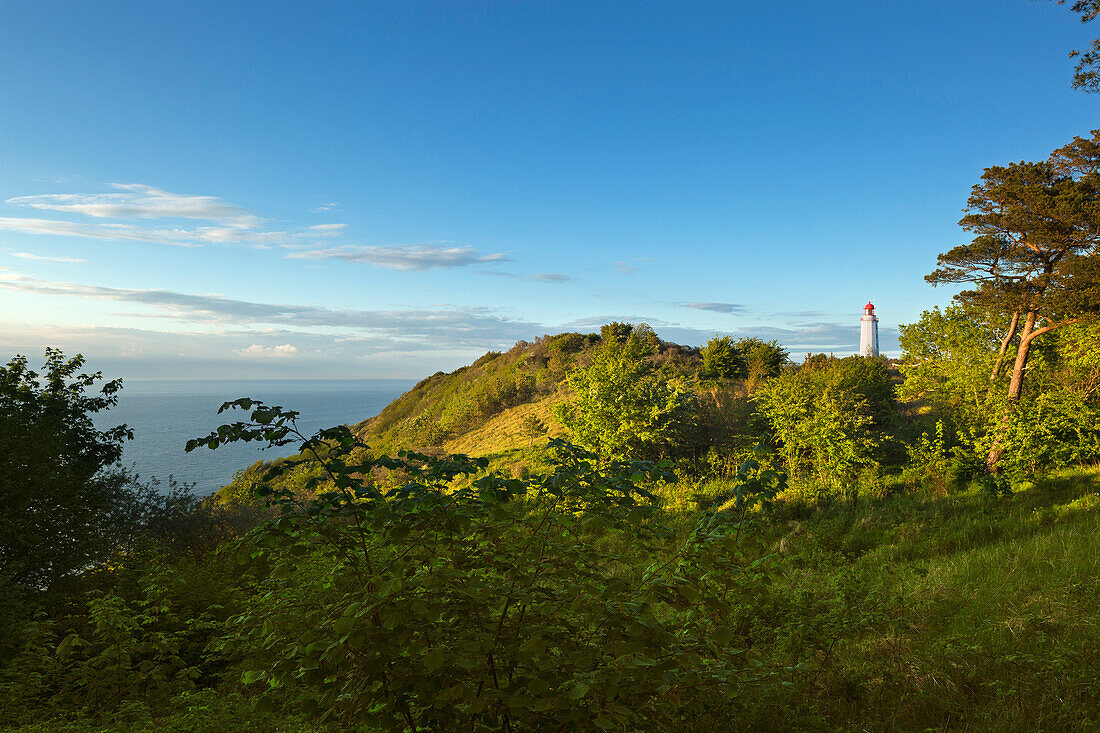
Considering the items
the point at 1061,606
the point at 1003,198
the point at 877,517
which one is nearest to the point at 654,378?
the point at 877,517

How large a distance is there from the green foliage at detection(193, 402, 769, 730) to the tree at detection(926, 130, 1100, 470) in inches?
620

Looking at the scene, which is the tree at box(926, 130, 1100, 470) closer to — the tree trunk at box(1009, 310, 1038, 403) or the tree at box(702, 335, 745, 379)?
the tree trunk at box(1009, 310, 1038, 403)

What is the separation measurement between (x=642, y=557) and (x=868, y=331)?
91505mm

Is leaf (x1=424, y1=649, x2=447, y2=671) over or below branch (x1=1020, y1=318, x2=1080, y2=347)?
below

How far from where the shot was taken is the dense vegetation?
8.77 feet

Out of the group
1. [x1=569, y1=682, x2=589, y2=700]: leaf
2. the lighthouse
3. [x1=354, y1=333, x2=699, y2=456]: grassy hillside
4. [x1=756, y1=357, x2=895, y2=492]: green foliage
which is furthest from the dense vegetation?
the lighthouse

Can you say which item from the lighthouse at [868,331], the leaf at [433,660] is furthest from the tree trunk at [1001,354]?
the lighthouse at [868,331]

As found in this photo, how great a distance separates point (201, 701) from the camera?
206 inches

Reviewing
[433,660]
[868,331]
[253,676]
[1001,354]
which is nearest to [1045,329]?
[1001,354]

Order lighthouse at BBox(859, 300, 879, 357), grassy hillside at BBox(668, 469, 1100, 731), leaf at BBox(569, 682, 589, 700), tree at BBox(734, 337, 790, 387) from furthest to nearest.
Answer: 1. lighthouse at BBox(859, 300, 879, 357)
2. tree at BBox(734, 337, 790, 387)
3. grassy hillside at BBox(668, 469, 1100, 731)
4. leaf at BBox(569, 682, 589, 700)

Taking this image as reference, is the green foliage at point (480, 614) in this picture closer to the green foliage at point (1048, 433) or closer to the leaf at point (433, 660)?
the leaf at point (433, 660)

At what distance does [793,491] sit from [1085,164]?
38.7 feet

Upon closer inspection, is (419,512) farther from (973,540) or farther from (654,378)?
(654,378)

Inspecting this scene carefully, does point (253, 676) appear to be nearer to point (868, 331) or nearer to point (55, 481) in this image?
point (55, 481)
